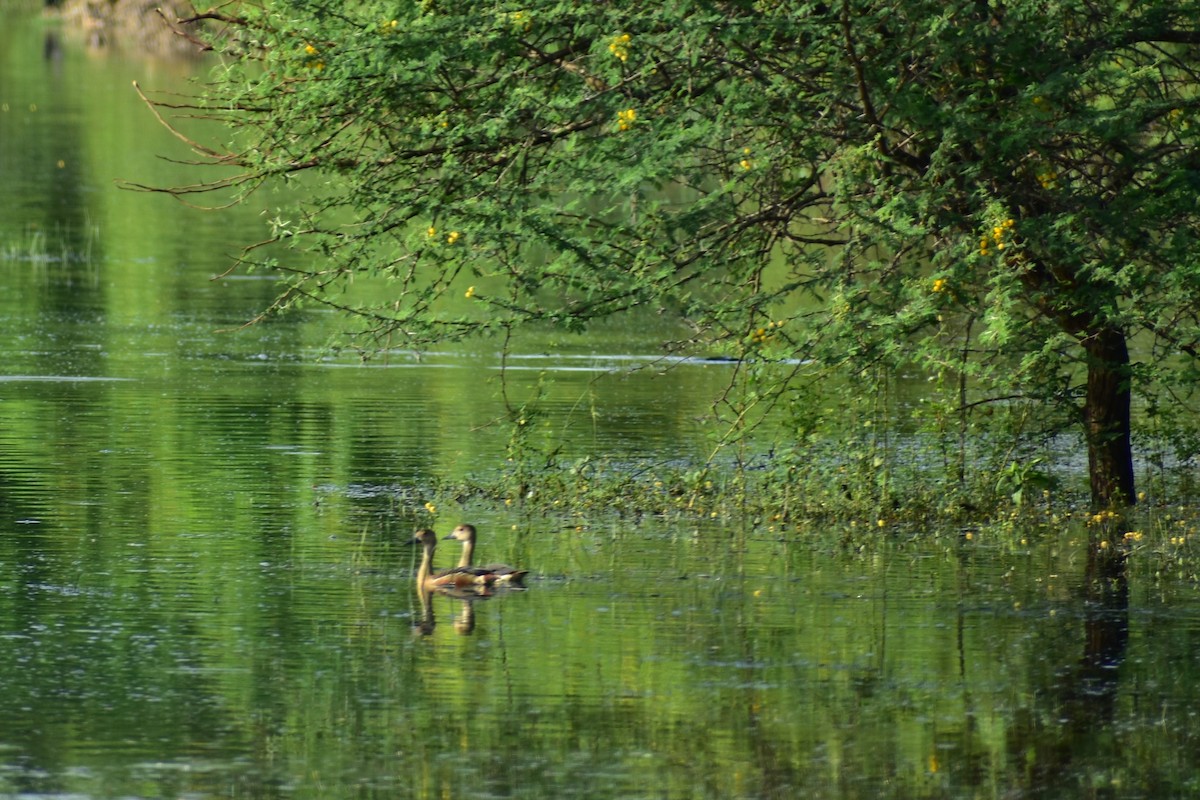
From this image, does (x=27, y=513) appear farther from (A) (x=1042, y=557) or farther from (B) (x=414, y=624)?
(A) (x=1042, y=557)

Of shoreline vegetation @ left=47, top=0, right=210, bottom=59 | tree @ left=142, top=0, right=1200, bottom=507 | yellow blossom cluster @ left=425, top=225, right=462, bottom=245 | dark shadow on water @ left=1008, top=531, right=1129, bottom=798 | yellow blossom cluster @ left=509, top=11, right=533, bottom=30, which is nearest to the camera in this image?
dark shadow on water @ left=1008, top=531, right=1129, bottom=798

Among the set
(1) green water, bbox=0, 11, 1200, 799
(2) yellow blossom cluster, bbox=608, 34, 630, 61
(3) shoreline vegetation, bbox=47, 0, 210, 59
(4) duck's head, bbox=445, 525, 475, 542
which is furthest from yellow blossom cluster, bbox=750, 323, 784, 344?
(3) shoreline vegetation, bbox=47, 0, 210, 59

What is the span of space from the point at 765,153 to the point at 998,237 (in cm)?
164

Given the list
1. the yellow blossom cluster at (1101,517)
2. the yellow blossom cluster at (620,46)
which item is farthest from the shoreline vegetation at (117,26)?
the yellow blossom cluster at (620,46)

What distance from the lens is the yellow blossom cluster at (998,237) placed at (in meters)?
14.1

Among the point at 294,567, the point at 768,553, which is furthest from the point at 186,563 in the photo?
the point at 768,553

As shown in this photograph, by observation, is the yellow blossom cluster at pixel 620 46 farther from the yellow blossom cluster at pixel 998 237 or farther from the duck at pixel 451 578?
the duck at pixel 451 578

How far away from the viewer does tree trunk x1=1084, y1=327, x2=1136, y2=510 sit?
1641 cm

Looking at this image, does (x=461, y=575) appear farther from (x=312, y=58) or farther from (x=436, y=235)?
(x=312, y=58)

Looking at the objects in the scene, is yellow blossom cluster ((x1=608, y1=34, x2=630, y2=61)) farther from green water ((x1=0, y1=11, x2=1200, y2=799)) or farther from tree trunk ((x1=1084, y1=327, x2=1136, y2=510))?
tree trunk ((x1=1084, y1=327, x2=1136, y2=510))

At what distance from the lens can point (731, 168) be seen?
53.2 ft

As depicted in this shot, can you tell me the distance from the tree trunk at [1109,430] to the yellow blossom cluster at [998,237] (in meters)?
2.24

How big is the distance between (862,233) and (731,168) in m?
1.75

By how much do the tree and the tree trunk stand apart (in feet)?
1.03
